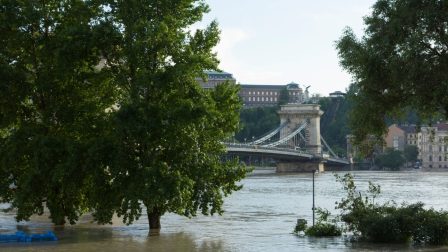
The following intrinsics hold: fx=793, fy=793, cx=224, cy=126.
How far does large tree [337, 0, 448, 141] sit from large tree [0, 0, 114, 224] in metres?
8.14

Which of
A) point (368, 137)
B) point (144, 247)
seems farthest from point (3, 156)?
point (368, 137)

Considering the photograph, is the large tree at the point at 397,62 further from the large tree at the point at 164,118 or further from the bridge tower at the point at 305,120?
the bridge tower at the point at 305,120

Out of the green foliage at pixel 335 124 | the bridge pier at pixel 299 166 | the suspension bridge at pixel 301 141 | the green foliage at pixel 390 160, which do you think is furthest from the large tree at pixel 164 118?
the green foliage at pixel 335 124

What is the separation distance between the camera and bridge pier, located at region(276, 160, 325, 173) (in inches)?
5037

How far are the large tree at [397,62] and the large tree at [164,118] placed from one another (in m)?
4.51

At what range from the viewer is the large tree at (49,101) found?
25.0 meters

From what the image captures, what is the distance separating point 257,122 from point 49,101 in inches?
5689

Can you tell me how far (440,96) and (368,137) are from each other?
15.1 feet

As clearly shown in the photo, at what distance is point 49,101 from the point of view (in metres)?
26.7

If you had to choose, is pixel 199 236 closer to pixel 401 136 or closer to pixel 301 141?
pixel 301 141

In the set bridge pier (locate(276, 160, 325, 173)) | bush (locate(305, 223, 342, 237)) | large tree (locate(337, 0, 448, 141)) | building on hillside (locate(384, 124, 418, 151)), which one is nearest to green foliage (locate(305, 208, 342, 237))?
bush (locate(305, 223, 342, 237))

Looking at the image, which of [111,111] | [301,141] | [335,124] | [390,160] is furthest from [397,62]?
[335,124]

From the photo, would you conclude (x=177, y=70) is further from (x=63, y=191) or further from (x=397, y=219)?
(x=397, y=219)

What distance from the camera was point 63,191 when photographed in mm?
26047
